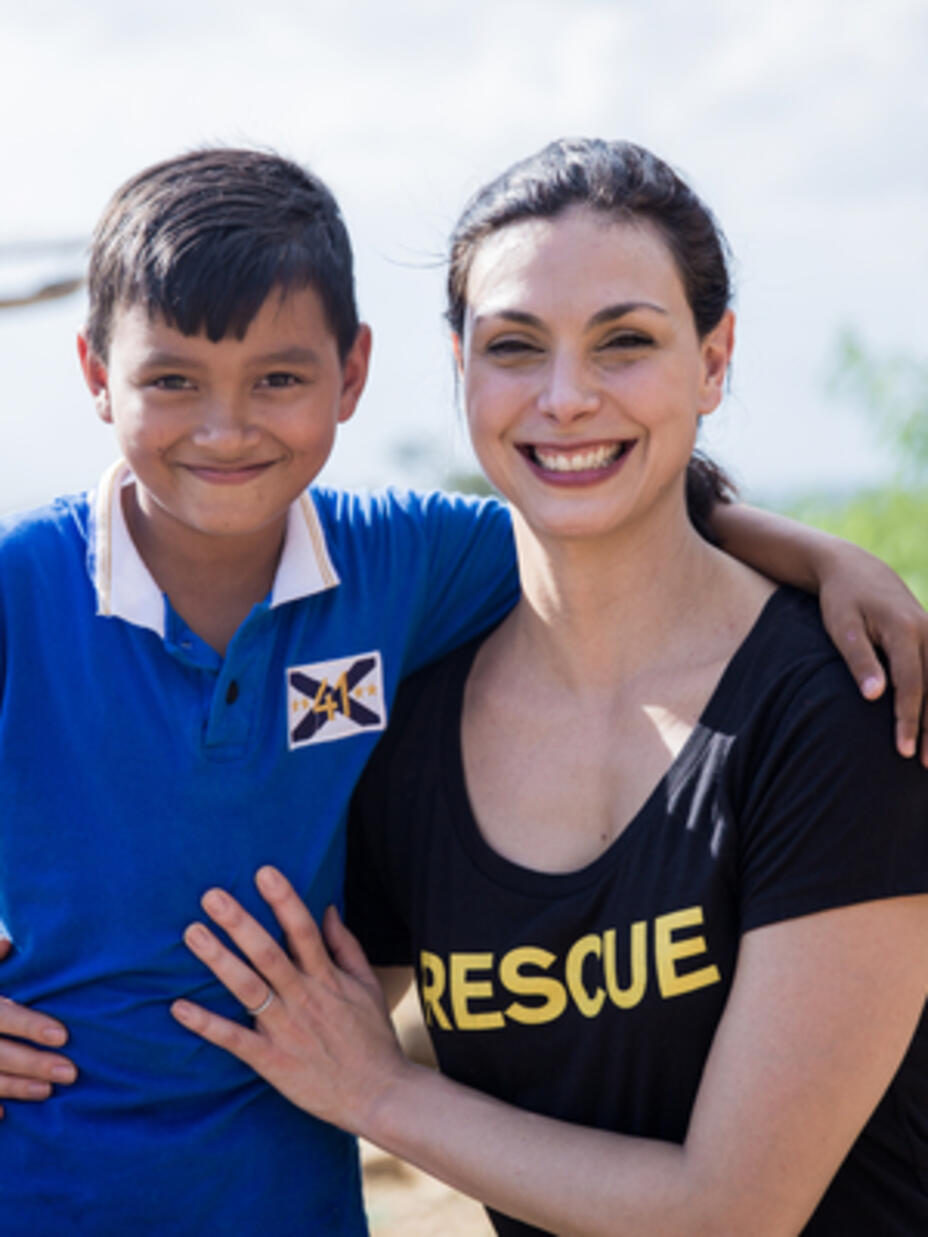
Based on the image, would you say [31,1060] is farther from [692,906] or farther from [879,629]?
[879,629]

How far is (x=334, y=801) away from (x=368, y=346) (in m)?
0.91

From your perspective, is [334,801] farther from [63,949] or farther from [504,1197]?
[504,1197]

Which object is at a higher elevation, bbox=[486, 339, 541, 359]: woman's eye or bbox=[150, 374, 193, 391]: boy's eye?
bbox=[486, 339, 541, 359]: woman's eye

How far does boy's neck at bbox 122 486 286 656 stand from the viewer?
2.45m

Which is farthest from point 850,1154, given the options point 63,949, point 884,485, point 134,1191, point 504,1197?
point 884,485

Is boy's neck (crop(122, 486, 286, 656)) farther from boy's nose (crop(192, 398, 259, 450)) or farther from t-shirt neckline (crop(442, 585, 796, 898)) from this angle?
t-shirt neckline (crop(442, 585, 796, 898))

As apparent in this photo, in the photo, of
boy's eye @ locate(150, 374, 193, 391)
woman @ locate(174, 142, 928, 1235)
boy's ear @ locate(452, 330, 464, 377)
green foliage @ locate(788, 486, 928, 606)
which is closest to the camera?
woman @ locate(174, 142, 928, 1235)

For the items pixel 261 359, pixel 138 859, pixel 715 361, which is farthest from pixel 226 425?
pixel 715 361

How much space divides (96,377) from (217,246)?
370mm

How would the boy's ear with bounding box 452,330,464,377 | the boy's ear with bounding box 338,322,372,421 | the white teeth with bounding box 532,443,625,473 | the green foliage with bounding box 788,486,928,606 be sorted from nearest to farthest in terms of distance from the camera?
1. the white teeth with bounding box 532,443,625,473
2. the boy's ear with bounding box 452,330,464,377
3. the boy's ear with bounding box 338,322,372,421
4. the green foliage with bounding box 788,486,928,606

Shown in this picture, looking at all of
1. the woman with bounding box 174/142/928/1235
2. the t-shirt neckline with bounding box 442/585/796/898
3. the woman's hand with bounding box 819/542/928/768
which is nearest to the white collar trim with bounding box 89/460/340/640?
the woman with bounding box 174/142/928/1235

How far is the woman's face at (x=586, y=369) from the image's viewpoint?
2188 mm

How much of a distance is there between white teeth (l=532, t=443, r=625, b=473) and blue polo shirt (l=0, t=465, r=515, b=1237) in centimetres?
54

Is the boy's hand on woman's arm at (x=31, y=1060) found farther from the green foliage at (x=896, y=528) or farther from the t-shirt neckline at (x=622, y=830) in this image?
the green foliage at (x=896, y=528)
